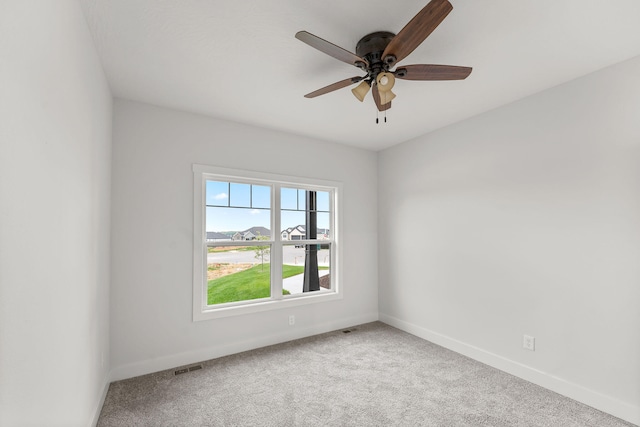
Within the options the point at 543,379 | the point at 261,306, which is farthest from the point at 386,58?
the point at 543,379

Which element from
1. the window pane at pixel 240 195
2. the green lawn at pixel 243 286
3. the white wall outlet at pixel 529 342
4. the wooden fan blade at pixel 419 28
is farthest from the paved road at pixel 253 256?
the wooden fan blade at pixel 419 28

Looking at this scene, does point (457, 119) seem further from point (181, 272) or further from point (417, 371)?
point (181, 272)

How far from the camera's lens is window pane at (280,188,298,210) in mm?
3764

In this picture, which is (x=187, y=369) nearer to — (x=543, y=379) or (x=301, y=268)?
(x=301, y=268)

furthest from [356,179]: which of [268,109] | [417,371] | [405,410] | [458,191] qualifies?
[405,410]

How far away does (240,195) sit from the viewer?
11.4ft

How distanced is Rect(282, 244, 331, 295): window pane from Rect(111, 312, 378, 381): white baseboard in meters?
0.47

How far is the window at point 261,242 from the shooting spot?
3201 mm

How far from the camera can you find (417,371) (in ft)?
9.30

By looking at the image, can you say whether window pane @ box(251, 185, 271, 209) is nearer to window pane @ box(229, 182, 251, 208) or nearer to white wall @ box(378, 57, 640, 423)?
window pane @ box(229, 182, 251, 208)

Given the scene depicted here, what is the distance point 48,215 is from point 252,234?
238cm

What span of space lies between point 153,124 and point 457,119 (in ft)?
10.4

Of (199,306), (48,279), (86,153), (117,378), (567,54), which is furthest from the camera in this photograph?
(199,306)

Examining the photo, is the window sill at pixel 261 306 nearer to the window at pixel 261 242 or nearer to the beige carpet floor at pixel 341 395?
the window at pixel 261 242
